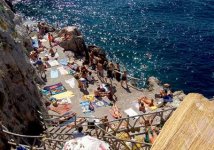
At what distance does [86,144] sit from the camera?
13109 millimetres

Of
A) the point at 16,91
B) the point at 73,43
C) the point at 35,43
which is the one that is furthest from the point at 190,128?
the point at 73,43

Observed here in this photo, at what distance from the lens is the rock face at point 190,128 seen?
142 inches

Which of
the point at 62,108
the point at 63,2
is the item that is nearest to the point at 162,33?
the point at 63,2

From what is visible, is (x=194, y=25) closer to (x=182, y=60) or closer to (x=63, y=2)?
(x=182, y=60)

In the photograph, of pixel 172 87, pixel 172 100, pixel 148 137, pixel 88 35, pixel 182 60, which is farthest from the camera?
pixel 88 35

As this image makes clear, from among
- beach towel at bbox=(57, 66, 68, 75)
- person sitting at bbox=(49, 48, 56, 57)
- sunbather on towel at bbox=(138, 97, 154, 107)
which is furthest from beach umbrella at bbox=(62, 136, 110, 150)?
person sitting at bbox=(49, 48, 56, 57)

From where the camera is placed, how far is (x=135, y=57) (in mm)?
47594

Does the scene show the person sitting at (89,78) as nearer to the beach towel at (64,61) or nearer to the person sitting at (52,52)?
the beach towel at (64,61)

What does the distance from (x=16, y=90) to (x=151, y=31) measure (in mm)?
37076

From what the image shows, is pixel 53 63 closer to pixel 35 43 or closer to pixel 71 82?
pixel 71 82

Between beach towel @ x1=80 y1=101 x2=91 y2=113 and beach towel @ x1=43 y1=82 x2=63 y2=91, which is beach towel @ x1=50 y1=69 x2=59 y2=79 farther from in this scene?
beach towel @ x1=80 y1=101 x2=91 y2=113

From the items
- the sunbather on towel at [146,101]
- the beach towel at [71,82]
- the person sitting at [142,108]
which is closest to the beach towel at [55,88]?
the beach towel at [71,82]

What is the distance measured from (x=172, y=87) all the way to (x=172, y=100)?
10007mm

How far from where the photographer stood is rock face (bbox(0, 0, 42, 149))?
19469mm
